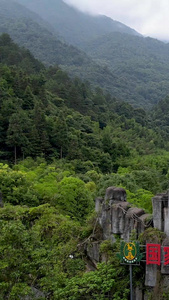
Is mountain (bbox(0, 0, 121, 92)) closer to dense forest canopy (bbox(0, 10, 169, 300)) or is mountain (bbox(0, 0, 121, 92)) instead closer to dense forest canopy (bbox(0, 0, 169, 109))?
dense forest canopy (bbox(0, 0, 169, 109))

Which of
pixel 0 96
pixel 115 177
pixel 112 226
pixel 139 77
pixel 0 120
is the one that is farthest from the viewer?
pixel 139 77

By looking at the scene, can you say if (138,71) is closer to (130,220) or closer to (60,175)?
(60,175)

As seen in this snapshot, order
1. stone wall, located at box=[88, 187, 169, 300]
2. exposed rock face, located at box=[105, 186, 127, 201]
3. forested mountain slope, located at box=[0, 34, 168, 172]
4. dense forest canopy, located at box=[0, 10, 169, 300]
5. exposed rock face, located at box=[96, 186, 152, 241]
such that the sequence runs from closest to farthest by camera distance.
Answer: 1. stone wall, located at box=[88, 187, 169, 300]
2. dense forest canopy, located at box=[0, 10, 169, 300]
3. exposed rock face, located at box=[96, 186, 152, 241]
4. exposed rock face, located at box=[105, 186, 127, 201]
5. forested mountain slope, located at box=[0, 34, 168, 172]

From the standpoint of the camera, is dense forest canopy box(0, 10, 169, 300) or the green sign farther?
dense forest canopy box(0, 10, 169, 300)

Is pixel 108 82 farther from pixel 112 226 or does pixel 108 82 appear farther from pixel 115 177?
pixel 112 226

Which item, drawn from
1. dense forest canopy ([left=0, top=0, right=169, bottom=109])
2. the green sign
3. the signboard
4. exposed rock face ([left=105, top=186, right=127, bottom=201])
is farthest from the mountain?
the signboard

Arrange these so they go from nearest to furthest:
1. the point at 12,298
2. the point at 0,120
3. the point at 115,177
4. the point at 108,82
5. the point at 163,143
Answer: the point at 12,298, the point at 115,177, the point at 0,120, the point at 163,143, the point at 108,82

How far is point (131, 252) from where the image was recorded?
10641mm

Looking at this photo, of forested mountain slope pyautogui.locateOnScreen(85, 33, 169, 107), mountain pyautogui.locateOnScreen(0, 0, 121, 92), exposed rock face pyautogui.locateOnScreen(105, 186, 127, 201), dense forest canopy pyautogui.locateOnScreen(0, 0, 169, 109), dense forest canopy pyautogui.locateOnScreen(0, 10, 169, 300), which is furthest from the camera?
forested mountain slope pyautogui.locateOnScreen(85, 33, 169, 107)

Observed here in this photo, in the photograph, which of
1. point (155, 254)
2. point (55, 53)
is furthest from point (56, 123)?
point (55, 53)

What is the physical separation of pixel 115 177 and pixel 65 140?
12.1 metres

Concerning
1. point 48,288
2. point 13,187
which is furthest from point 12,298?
point 13,187

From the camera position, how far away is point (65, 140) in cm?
4041

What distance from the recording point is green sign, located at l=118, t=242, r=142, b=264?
417 inches
